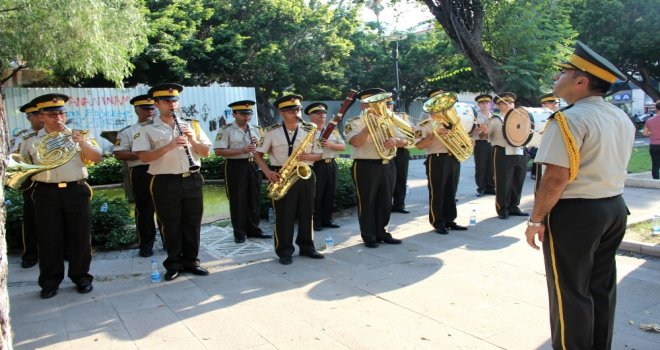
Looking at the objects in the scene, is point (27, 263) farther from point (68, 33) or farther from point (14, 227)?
point (68, 33)

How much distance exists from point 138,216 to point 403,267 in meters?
3.56

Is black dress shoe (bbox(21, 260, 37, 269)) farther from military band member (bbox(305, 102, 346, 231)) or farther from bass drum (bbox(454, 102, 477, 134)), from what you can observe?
bass drum (bbox(454, 102, 477, 134))

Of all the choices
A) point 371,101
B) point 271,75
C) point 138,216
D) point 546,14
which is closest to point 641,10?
point 546,14

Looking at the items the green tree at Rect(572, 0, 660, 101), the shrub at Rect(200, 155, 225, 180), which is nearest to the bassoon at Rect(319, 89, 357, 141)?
the shrub at Rect(200, 155, 225, 180)

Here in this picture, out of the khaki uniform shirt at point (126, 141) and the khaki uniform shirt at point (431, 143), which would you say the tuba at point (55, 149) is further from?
the khaki uniform shirt at point (431, 143)

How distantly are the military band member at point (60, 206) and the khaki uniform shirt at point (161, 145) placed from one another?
46cm

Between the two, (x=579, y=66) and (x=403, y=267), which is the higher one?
(x=579, y=66)

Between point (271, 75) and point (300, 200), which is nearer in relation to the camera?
point (300, 200)

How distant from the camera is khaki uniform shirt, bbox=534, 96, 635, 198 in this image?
3240mm

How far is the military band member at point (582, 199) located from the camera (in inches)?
128

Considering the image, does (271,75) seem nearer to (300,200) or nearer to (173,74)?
(173,74)

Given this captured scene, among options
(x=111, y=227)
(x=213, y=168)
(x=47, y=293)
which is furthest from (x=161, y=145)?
(x=213, y=168)

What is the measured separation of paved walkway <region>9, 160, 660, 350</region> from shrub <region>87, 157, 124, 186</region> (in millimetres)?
6825

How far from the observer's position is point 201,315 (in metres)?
4.75
